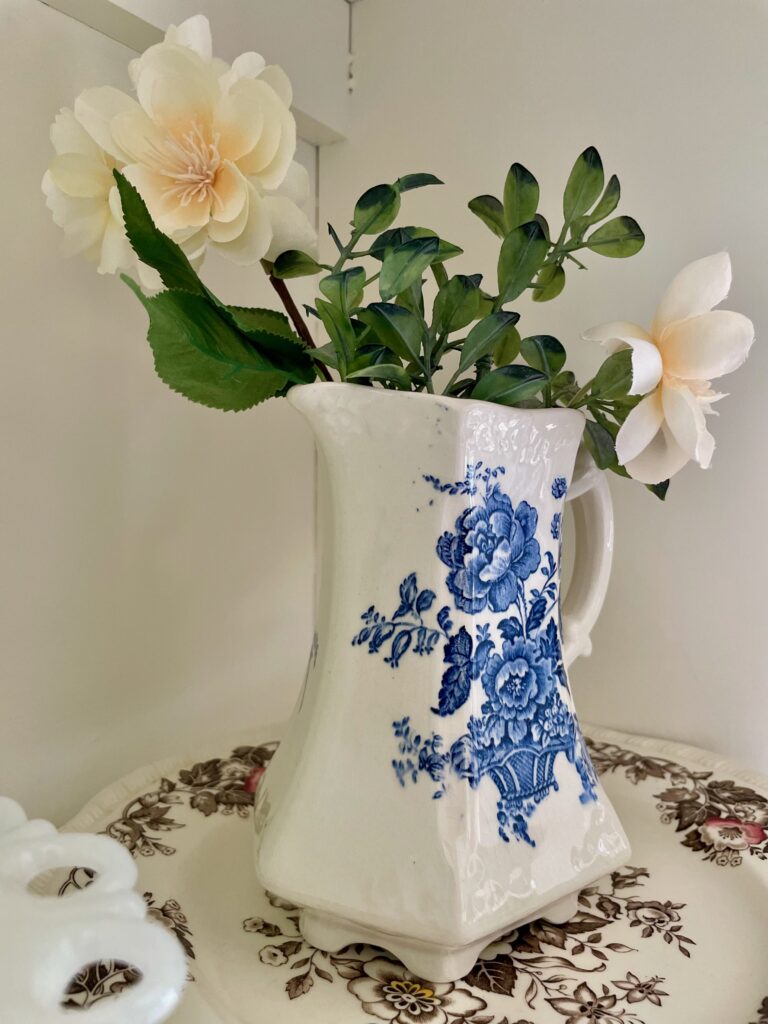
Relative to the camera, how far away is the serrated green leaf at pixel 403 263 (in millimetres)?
337

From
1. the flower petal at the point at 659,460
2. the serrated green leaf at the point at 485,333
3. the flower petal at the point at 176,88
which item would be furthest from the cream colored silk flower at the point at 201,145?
the flower petal at the point at 659,460

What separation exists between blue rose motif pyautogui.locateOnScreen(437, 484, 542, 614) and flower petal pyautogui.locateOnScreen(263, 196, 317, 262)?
15cm

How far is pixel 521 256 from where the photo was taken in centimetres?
37

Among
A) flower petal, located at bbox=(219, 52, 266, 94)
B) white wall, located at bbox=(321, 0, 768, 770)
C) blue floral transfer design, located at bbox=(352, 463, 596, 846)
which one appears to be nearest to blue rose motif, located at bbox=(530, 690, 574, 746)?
blue floral transfer design, located at bbox=(352, 463, 596, 846)

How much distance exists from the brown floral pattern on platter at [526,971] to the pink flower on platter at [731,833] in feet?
0.20

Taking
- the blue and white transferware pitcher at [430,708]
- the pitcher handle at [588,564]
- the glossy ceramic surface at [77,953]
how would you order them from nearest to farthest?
the glossy ceramic surface at [77,953] → the blue and white transferware pitcher at [430,708] → the pitcher handle at [588,564]

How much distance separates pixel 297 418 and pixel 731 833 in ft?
1.40

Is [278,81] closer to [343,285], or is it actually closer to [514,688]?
[343,285]

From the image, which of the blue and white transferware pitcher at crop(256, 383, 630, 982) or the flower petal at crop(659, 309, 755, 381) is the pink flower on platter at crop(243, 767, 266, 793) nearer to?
the blue and white transferware pitcher at crop(256, 383, 630, 982)

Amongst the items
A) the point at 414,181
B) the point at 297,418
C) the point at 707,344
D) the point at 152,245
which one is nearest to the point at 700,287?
the point at 707,344

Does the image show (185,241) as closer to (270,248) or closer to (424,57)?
(270,248)

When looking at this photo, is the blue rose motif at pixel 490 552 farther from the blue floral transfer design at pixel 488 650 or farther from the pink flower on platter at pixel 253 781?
the pink flower on platter at pixel 253 781

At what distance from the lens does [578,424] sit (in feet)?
1.26

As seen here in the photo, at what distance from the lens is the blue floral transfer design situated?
0.35 meters
